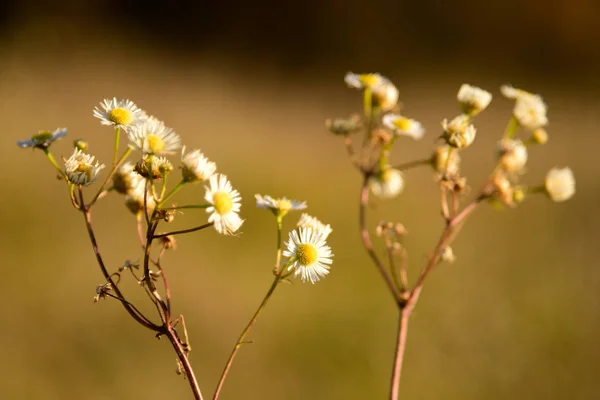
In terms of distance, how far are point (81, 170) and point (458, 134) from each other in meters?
0.30

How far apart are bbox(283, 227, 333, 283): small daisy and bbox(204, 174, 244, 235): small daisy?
4 cm

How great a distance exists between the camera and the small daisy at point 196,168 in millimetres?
428

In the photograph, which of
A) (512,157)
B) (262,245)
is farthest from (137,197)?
(262,245)

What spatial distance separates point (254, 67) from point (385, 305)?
279cm

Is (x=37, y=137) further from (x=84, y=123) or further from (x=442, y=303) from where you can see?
(x=84, y=123)

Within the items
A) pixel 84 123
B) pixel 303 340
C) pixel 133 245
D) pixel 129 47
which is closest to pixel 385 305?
pixel 303 340

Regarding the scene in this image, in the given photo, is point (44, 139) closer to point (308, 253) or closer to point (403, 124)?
point (308, 253)

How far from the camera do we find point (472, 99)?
61 cm

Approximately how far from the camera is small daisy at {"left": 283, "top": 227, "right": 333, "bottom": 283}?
45 cm

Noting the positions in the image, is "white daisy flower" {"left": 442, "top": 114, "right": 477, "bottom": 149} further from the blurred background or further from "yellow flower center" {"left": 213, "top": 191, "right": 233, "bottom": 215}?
the blurred background

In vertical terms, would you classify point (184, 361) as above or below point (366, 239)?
below

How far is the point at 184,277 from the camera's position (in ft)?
7.50

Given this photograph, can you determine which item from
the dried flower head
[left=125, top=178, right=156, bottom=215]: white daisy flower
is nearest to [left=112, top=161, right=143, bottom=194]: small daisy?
[left=125, top=178, right=156, bottom=215]: white daisy flower

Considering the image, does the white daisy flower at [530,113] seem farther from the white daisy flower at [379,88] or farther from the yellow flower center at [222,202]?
the yellow flower center at [222,202]
